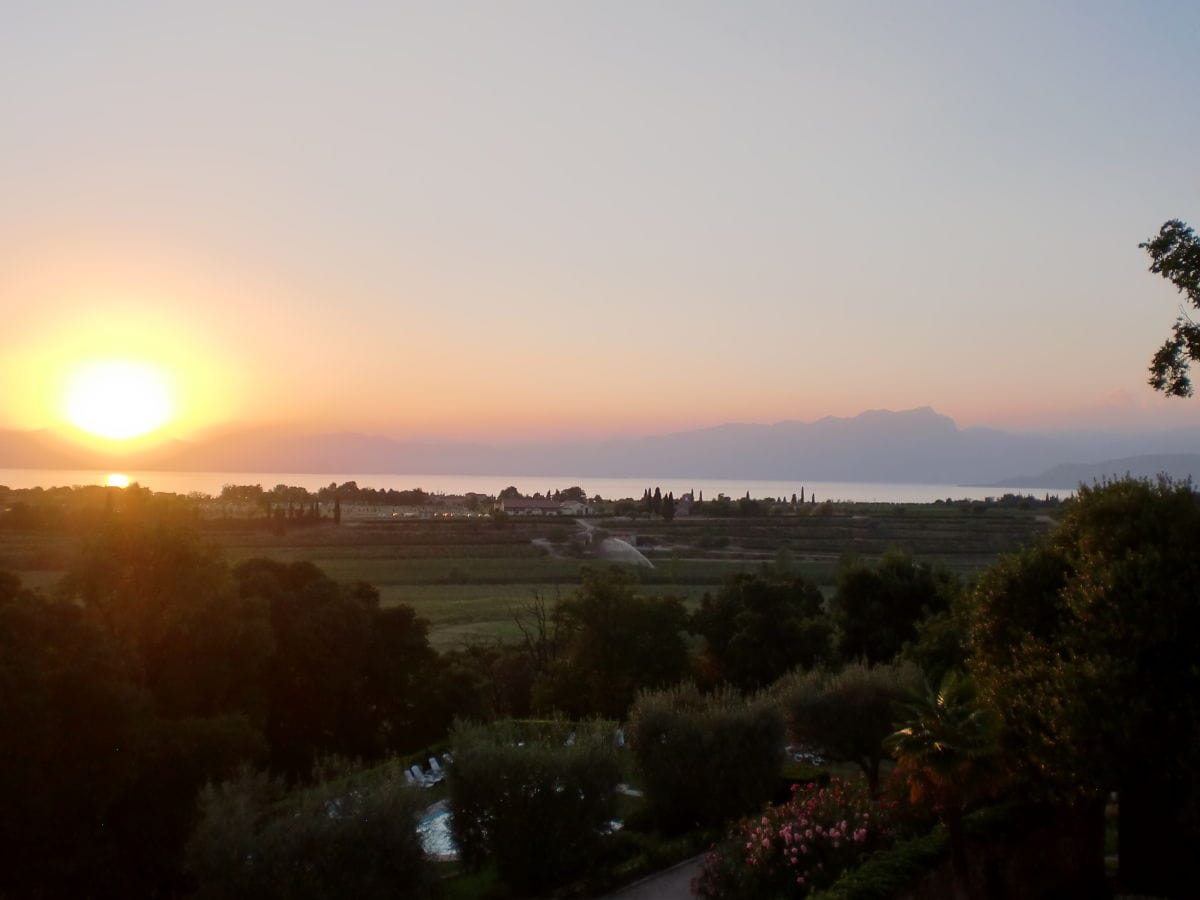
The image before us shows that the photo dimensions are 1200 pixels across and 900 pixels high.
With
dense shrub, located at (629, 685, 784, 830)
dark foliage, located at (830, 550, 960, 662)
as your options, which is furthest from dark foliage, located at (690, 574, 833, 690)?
dense shrub, located at (629, 685, 784, 830)

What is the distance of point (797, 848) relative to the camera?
12.1 meters

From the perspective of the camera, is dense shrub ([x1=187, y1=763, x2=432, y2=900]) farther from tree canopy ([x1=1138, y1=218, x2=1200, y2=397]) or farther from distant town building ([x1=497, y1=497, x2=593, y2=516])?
distant town building ([x1=497, y1=497, x2=593, y2=516])

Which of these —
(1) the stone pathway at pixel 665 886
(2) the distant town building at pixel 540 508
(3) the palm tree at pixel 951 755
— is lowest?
(1) the stone pathway at pixel 665 886

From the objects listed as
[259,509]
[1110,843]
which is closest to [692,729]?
[1110,843]

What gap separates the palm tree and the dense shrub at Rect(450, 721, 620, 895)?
530 cm

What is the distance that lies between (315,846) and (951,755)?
7.25 meters

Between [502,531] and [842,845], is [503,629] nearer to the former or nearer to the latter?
[842,845]

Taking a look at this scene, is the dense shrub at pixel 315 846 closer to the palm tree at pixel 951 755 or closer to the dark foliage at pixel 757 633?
the palm tree at pixel 951 755

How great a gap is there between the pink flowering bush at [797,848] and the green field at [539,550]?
32.6 m

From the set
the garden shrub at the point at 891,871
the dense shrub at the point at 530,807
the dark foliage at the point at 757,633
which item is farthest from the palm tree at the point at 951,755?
the dark foliage at the point at 757,633

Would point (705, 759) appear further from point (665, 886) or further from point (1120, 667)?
point (1120, 667)

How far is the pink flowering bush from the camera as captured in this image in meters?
12.0

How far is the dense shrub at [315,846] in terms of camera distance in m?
12.0

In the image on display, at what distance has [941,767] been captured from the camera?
1096cm
